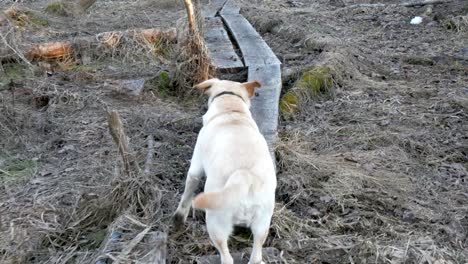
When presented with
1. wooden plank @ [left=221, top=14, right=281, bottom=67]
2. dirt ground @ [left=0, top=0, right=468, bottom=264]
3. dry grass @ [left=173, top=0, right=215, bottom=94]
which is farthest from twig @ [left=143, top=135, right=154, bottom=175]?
wooden plank @ [left=221, top=14, right=281, bottom=67]

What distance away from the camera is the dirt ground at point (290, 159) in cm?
367

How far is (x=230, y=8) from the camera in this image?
12586mm

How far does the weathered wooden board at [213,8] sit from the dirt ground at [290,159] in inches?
132

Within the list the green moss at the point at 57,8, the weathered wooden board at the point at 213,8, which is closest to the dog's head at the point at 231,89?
the weathered wooden board at the point at 213,8

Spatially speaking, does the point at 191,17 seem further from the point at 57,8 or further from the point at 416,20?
the point at 57,8

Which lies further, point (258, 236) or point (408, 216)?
point (408, 216)

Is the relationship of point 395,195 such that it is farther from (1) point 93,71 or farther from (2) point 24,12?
(2) point 24,12

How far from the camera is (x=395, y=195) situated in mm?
4312

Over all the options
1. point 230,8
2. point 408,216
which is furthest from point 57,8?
point 408,216

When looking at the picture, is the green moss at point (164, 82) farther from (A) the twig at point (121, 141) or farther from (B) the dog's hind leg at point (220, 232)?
(B) the dog's hind leg at point (220, 232)

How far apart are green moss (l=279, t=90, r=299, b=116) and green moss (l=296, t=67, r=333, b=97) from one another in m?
0.30

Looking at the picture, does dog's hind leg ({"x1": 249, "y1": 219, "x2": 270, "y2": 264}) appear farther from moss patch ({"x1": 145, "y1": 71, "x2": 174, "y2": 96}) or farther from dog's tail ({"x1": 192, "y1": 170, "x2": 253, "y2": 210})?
moss patch ({"x1": 145, "y1": 71, "x2": 174, "y2": 96})

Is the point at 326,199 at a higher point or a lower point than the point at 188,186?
lower

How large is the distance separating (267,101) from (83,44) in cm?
398
